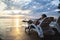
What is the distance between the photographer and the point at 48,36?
8.54 ft

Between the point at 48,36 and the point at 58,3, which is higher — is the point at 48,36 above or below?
below

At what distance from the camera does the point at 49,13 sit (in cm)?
266

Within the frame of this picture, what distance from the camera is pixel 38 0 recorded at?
2.66 meters

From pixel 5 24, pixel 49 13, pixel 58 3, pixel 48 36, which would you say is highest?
pixel 58 3

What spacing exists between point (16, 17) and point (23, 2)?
28cm

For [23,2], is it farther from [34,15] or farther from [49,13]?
[49,13]

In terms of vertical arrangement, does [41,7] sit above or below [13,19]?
above

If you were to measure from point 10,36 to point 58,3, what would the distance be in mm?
980

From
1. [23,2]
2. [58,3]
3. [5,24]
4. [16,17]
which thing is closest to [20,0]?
[23,2]

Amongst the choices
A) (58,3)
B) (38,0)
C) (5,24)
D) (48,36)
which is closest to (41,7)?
(38,0)

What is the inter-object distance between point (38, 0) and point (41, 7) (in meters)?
0.13

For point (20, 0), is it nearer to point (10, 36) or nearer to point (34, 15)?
point (34, 15)

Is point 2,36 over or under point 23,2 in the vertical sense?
under

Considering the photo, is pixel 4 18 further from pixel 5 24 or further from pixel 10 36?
pixel 10 36
